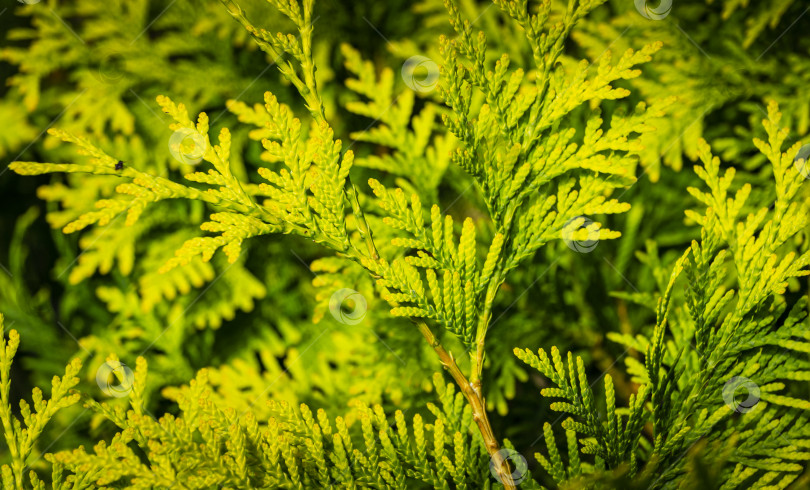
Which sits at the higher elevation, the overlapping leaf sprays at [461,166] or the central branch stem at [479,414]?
the overlapping leaf sprays at [461,166]

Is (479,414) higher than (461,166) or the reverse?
the reverse

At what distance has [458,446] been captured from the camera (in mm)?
1184

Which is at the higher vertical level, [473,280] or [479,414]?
[473,280]

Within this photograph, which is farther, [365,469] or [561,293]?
[561,293]

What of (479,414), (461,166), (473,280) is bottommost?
(479,414)

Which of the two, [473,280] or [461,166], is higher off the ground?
[461,166]

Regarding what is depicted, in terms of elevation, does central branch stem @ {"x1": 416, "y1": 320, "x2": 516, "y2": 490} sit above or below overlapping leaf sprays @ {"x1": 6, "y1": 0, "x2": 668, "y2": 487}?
below

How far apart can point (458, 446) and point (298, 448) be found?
41 cm

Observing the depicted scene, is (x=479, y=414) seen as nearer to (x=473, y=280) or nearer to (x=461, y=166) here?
(x=473, y=280)

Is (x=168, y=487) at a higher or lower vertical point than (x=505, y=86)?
lower

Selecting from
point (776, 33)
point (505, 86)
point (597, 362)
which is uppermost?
point (776, 33)

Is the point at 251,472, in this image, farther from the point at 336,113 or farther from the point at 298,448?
the point at 336,113

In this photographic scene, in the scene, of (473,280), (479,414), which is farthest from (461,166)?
(479,414)

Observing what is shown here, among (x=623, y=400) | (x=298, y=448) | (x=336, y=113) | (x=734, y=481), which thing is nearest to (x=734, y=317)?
(x=734, y=481)
